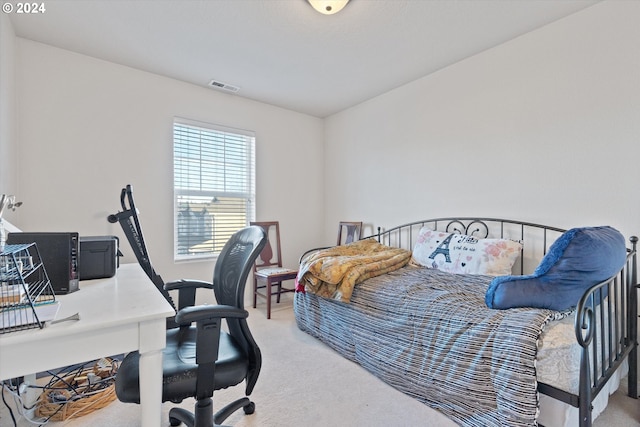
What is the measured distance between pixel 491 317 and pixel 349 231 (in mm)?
2312

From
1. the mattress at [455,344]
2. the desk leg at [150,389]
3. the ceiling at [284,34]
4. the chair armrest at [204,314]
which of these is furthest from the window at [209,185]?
the desk leg at [150,389]

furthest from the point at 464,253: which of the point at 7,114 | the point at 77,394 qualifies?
the point at 7,114

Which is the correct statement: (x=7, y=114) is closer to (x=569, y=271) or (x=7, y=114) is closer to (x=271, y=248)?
(x=271, y=248)

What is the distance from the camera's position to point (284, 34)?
2.26 metres

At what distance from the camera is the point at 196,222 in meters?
3.25

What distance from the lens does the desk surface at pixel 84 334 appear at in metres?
0.82

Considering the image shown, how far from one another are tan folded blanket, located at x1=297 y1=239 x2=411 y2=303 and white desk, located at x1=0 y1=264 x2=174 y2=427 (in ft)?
4.42

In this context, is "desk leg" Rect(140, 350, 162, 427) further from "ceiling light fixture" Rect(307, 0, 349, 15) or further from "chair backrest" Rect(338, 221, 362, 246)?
"chair backrest" Rect(338, 221, 362, 246)

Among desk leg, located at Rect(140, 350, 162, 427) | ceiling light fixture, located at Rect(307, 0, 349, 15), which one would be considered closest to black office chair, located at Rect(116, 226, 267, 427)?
desk leg, located at Rect(140, 350, 162, 427)

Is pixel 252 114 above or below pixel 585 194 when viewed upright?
above

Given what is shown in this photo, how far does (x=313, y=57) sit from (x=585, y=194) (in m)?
2.30

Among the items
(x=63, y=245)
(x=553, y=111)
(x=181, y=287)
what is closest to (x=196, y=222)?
(x=181, y=287)

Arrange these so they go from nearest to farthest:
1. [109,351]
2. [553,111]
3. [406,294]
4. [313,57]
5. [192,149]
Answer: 1. [109,351]
2. [406,294]
3. [553,111]
4. [313,57]
5. [192,149]

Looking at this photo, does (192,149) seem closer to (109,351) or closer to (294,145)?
(294,145)
